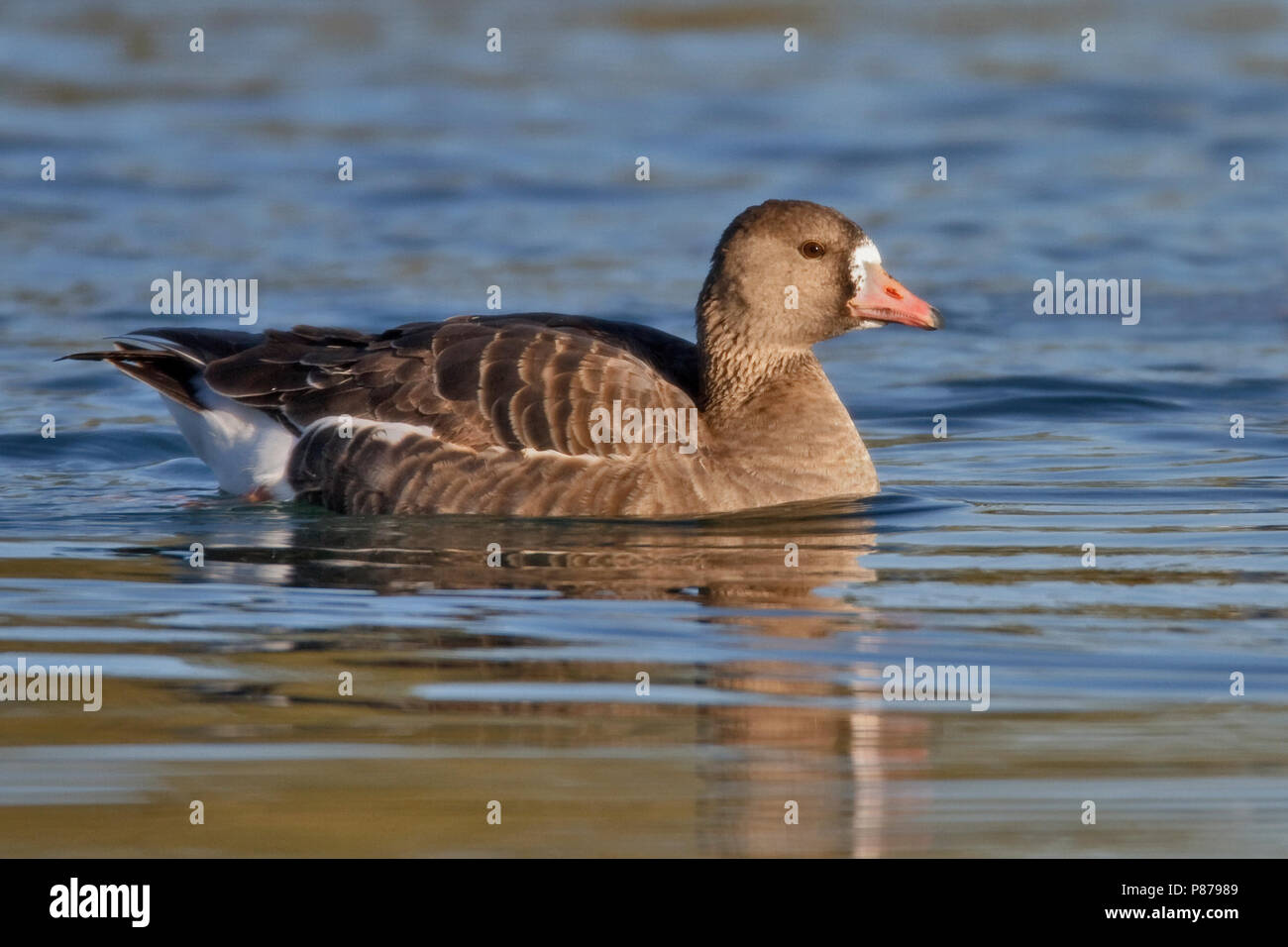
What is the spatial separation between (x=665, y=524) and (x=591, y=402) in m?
0.77

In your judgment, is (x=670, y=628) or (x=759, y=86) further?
(x=759, y=86)

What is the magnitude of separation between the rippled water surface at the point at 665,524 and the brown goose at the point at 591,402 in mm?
239

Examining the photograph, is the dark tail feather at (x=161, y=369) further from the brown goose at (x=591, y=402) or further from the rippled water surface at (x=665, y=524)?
the rippled water surface at (x=665, y=524)

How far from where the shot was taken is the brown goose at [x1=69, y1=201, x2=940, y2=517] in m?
10.9

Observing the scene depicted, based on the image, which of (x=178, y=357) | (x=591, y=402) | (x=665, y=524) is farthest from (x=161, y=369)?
(x=665, y=524)

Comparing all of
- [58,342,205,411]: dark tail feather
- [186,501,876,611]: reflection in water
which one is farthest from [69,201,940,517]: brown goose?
[58,342,205,411]: dark tail feather

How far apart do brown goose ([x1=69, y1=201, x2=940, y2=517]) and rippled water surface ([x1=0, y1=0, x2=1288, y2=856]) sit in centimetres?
24

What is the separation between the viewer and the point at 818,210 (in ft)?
37.5

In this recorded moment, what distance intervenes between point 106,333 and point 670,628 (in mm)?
9724

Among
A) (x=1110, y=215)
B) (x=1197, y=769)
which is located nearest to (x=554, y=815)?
(x=1197, y=769)

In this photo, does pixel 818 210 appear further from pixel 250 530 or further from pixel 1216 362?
pixel 1216 362

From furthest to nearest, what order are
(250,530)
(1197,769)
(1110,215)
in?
(1110,215) < (250,530) < (1197,769)

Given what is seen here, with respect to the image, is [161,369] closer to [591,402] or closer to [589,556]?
[591,402]

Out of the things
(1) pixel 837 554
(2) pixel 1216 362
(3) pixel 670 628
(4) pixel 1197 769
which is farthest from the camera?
(2) pixel 1216 362
